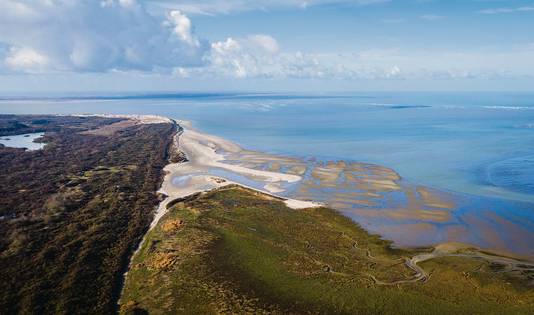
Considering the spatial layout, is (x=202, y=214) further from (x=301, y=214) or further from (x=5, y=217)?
(x=5, y=217)

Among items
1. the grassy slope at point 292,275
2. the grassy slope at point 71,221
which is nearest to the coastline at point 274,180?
the grassy slope at point 71,221

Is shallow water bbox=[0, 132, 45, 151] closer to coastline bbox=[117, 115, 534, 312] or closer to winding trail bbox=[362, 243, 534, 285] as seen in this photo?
coastline bbox=[117, 115, 534, 312]

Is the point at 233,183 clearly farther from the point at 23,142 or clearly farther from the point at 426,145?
the point at 23,142

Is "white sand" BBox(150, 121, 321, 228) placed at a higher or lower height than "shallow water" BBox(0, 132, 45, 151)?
lower

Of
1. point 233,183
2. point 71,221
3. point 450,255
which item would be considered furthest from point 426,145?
point 71,221

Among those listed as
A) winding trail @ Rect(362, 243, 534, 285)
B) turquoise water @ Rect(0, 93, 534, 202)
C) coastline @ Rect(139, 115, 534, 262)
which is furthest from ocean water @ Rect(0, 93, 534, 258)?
coastline @ Rect(139, 115, 534, 262)

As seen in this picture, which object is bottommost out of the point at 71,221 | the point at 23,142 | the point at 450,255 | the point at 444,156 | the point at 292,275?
the point at 292,275

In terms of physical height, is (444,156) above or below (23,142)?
above
